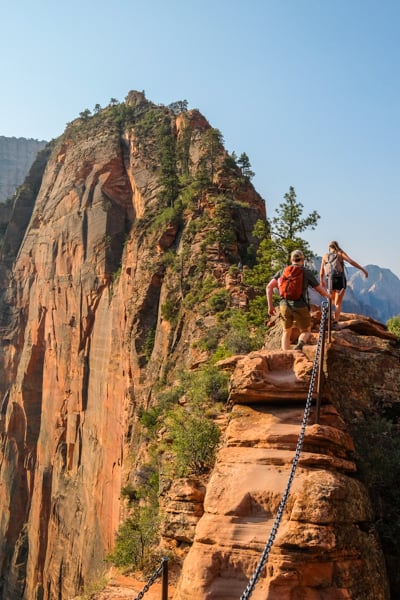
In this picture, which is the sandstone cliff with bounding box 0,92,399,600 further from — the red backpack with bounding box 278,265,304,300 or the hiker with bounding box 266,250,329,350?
the red backpack with bounding box 278,265,304,300

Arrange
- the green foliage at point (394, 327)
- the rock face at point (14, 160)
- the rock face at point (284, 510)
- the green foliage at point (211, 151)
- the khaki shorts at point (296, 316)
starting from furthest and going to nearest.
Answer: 1. the rock face at point (14, 160)
2. the green foliage at point (211, 151)
3. the green foliage at point (394, 327)
4. the khaki shorts at point (296, 316)
5. the rock face at point (284, 510)

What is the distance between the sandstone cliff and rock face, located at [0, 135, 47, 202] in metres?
86.9

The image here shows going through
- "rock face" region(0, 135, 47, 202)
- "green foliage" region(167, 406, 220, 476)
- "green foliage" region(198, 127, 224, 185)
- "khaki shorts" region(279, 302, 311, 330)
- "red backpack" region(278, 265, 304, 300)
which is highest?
"rock face" region(0, 135, 47, 202)

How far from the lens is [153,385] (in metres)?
29.3

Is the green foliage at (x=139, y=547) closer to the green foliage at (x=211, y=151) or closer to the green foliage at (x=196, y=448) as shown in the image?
the green foliage at (x=196, y=448)

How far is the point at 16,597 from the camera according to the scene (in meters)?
48.4

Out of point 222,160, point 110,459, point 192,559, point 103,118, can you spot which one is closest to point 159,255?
point 222,160

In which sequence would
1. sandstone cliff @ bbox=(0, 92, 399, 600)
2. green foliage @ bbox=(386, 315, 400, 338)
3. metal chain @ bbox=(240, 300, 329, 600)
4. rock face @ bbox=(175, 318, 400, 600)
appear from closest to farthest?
1. metal chain @ bbox=(240, 300, 329, 600)
2. rock face @ bbox=(175, 318, 400, 600)
3. sandstone cliff @ bbox=(0, 92, 399, 600)
4. green foliage @ bbox=(386, 315, 400, 338)

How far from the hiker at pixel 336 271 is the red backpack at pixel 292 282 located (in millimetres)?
1711

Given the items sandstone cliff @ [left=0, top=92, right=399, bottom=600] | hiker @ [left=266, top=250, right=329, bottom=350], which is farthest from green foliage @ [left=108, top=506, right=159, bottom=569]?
hiker @ [left=266, top=250, right=329, bottom=350]

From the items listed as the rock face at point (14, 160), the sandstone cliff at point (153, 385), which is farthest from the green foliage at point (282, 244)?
the rock face at point (14, 160)

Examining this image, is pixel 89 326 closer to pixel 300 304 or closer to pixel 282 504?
pixel 300 304

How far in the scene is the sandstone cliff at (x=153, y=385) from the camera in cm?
734

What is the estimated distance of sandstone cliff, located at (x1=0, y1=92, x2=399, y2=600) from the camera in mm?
7344
